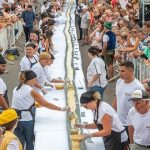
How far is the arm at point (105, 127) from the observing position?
6109 millimetres

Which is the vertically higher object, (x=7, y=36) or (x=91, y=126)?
(x=91, y=126)

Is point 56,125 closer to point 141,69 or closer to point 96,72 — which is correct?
point 96,72

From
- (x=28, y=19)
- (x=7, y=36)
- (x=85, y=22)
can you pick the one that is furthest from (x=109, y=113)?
(x=85, y=22)

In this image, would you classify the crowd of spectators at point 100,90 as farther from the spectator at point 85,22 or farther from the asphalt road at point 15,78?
the spectator at point 85,22

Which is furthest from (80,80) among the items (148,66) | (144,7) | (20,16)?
(20,16)

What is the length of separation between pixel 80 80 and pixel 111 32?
4075 millimetres

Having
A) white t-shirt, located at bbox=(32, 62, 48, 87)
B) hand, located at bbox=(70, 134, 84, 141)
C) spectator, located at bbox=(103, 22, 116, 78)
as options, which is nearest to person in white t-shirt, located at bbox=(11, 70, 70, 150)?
white t-shirt, located at bbox=(32, 62, 48, 87)

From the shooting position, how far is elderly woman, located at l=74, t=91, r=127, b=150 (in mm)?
6203

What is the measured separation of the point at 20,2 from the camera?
87.4 ft

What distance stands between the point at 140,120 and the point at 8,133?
1751mm

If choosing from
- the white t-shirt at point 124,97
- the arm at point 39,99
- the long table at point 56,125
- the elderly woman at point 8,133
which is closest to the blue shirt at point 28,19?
the long table at point 56,125

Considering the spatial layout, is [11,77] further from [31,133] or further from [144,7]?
→ [31,133]

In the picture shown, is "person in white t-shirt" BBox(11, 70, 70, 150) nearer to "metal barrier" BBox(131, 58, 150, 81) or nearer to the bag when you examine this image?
"metal barrier" BBox(131, 58, 150, 81)

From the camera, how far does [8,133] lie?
5.70 m
